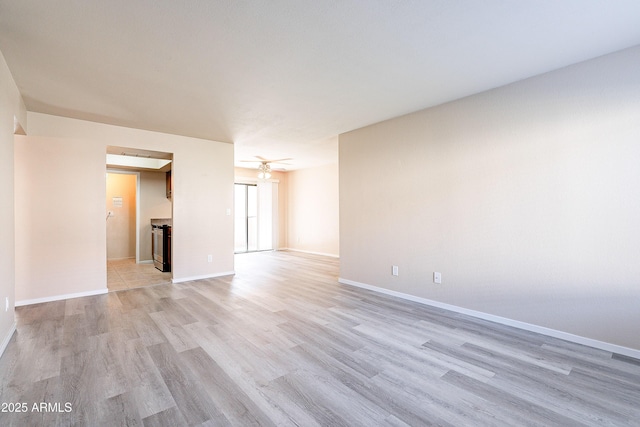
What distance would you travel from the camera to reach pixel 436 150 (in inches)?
142

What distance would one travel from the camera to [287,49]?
233 centimetres

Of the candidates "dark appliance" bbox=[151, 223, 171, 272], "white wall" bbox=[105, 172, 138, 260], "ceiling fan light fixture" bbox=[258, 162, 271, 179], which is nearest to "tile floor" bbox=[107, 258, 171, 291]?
"dark appliance" bbox=[151, 223, 171, 272]

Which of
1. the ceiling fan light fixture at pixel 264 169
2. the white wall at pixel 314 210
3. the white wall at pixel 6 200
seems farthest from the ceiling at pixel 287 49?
the white wall at pixel 314 210

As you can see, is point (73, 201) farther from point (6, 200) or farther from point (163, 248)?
point (163, 248)

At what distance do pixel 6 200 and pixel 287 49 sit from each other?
2818 millimetres

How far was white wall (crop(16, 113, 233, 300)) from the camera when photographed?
371cm

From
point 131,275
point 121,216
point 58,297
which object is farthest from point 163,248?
point 121,216

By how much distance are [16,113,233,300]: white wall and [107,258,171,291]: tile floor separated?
0.40 meters

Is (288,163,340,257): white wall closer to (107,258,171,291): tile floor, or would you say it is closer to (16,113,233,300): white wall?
(16,113,233,300): white wall

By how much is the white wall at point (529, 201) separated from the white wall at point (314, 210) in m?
3.72

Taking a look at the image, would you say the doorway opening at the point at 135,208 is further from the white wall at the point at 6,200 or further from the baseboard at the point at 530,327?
the baseboard at the point at 530,327

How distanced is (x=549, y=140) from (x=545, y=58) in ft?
2.43

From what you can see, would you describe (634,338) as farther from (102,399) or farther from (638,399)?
(102,399)

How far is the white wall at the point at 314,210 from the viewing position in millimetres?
7910
